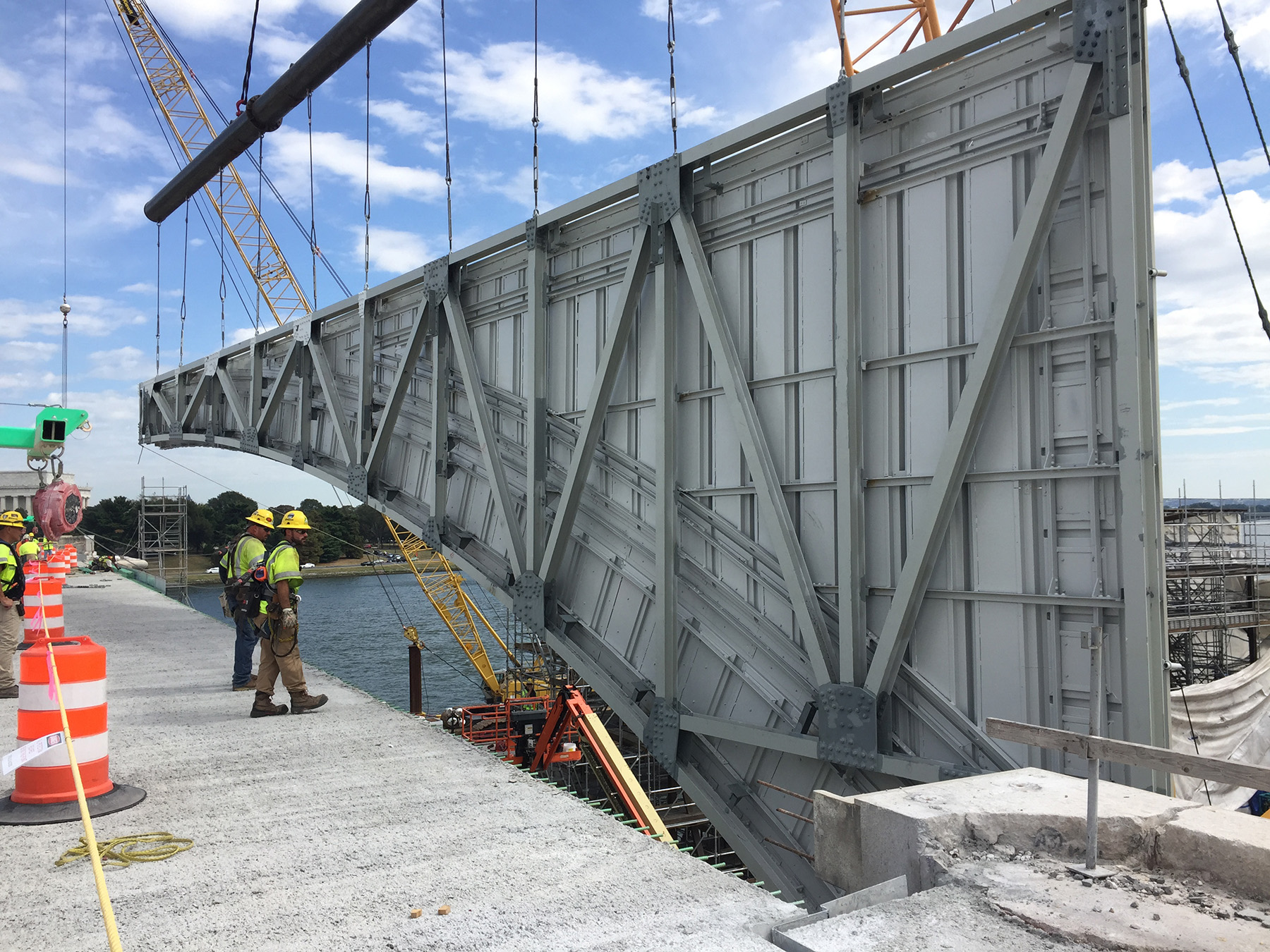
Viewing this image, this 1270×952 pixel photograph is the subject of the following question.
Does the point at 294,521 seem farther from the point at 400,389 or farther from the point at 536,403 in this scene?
the point at 400,389

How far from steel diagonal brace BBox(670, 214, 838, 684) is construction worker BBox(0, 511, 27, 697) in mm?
7544

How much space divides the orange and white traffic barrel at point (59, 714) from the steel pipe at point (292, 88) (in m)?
12.2

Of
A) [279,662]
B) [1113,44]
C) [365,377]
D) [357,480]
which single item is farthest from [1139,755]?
[357,480]

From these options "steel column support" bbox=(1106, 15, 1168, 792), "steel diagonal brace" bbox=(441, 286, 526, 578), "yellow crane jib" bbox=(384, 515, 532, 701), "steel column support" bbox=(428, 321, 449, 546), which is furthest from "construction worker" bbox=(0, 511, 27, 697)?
"yellow crane jib" bbox=(384, 515, 532, 701)

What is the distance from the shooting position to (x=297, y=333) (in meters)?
13.6

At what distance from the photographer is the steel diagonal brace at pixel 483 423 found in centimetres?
943

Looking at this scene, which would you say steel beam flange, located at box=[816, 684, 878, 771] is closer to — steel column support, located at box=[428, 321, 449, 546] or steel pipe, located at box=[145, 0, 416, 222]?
steel column support, located at box=[428, 321, 449, 546]

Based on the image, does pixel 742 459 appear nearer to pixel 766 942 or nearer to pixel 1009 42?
pixel 1009 42

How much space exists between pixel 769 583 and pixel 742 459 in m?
0.99

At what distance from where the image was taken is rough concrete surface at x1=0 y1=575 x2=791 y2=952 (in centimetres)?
371

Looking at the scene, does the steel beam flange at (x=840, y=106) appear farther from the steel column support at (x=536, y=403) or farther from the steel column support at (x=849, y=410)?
the steel column support at (x=536, y=403)

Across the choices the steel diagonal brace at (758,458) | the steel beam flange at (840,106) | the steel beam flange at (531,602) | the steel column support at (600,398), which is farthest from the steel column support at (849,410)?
the steel beam flange at (531,602)

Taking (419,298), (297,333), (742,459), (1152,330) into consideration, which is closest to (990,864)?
(1152,330)

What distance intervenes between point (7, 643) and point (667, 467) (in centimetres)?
715
